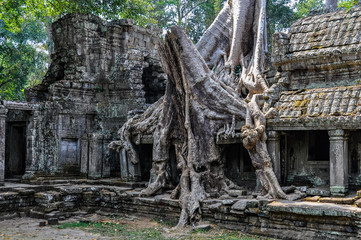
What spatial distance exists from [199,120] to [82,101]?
219 inches

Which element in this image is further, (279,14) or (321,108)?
(279,14)

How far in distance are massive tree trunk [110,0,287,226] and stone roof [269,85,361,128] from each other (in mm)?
449

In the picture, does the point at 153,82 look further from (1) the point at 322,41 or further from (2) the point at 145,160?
(1) the point at 322,41

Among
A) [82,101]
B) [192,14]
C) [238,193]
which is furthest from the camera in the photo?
[192,14]

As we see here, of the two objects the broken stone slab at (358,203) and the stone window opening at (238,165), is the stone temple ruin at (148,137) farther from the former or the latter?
the broken stone slab at (358,203)

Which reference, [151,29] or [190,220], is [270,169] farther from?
[151,29]

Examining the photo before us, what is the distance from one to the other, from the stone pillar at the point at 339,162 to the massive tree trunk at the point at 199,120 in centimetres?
112

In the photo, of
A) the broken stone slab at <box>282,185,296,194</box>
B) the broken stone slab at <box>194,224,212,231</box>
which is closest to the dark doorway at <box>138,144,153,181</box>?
the broken stone slab at <box>194,224,212,231</box>

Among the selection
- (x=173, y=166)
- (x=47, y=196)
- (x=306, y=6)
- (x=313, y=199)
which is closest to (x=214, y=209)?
(x=313, y=199)

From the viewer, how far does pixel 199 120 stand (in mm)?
10719

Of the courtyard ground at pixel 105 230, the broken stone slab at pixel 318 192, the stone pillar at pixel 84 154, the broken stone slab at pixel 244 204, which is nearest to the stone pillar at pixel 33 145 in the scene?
the stone pillar at pixel 84 154

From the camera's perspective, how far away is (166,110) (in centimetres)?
1154

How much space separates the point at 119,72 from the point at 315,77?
7.15m

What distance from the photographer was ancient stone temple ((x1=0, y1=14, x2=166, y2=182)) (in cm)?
1384
